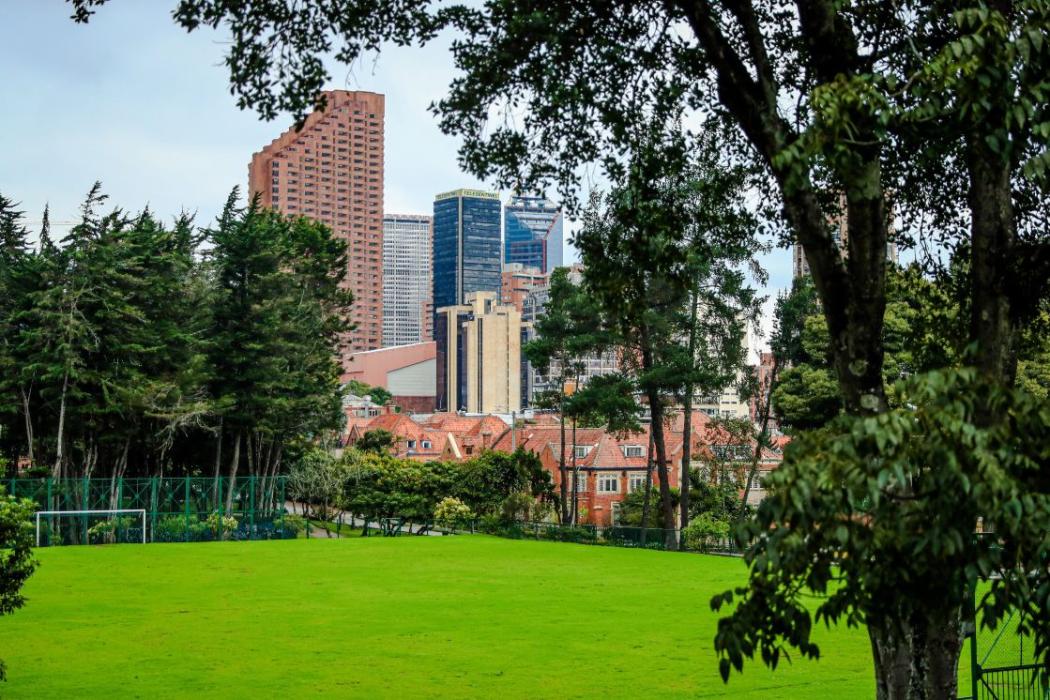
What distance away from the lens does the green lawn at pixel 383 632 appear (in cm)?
1462

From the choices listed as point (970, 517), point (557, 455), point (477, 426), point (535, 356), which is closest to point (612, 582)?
point (535, 356)

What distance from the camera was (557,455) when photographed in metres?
67.6

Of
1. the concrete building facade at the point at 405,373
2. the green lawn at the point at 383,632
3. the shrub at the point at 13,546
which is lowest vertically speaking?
the green lawn at the point at 383,632

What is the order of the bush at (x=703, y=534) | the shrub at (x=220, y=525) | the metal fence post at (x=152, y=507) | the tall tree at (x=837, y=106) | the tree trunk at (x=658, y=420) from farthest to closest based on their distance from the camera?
1. the tree trunk at (x=658, y=420)
2. the shrub at (x=220, y=525)
3. the metal fence post at (x=152, y=507)
4. the bush at (x=703, y=534)
5. the tall tree at (x=837, y=106)

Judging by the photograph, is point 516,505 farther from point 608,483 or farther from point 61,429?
point 61,429

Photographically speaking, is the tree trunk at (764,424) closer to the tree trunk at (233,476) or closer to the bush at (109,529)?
the tree trunk at (233,476)

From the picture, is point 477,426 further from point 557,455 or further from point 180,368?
point 180,368

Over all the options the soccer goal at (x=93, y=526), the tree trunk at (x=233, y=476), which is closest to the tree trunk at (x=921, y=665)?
the soccer goal at (x=93, y=526)

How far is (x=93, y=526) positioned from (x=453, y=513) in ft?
44.9

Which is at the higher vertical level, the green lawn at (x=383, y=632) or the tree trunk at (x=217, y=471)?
the tree trunk at (x=217, y=471)

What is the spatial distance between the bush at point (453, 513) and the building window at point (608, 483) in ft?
60.7

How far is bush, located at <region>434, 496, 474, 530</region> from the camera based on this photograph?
4603 cm

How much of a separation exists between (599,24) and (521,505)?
40.5 metres

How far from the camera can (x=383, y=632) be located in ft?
63.6
